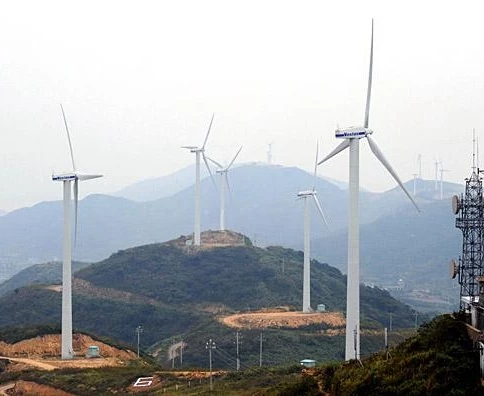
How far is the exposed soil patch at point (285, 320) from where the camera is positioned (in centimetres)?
11494

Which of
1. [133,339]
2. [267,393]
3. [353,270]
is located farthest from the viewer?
[133,339]

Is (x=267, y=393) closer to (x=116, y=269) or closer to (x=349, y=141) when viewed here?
(x=349, y=141)

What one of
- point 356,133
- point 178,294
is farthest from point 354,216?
point 178,294

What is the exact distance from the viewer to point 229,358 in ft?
341

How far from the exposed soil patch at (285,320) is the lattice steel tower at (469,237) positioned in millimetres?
74823

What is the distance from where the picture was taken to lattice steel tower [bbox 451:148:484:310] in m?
39.9

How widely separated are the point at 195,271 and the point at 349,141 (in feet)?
369

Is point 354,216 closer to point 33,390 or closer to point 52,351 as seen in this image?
point 33,390

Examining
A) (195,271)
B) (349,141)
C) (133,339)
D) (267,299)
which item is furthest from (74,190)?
(195,271)

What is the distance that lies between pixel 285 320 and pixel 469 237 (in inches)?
3059

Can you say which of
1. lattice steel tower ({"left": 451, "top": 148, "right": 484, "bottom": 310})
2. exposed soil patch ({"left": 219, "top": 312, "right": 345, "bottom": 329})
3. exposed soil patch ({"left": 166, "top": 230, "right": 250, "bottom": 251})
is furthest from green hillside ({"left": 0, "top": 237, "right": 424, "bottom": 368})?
lattice steel tower ({"left": 451, "top": 148, "right": 484, "bottom": 310})

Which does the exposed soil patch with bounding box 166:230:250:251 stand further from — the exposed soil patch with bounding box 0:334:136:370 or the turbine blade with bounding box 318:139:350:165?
the turbine blade with bounding box 318:139:350:165

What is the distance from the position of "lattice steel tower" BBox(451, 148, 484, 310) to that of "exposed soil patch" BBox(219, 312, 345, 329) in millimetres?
74823

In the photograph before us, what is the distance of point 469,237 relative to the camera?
40656 mm
